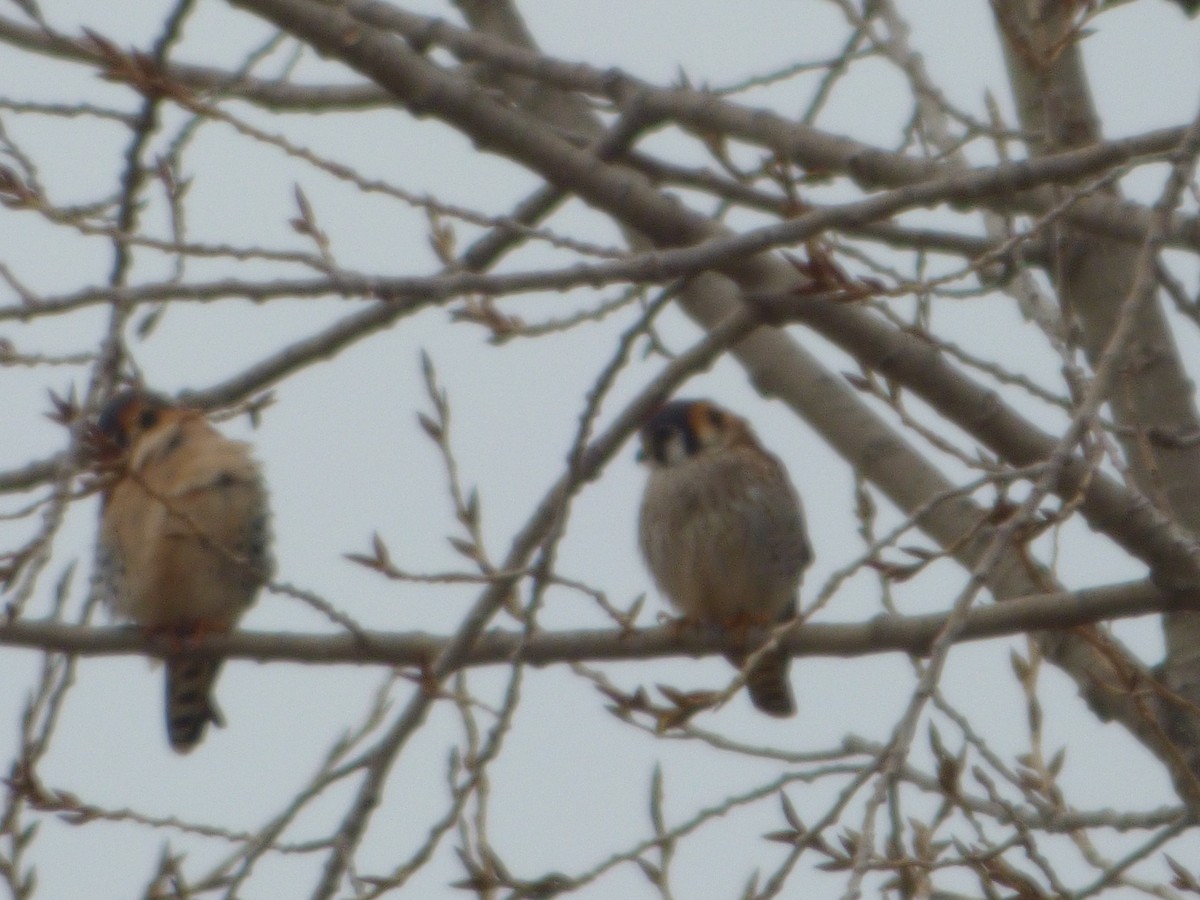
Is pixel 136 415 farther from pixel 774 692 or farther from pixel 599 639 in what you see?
pixel 599 639

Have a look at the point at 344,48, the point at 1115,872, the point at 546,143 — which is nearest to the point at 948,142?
the point at 546,143

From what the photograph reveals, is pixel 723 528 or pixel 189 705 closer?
pixel 189 705

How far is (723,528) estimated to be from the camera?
6.59 meters

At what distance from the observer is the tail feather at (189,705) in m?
6.13

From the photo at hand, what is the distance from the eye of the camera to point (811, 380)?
5105mm

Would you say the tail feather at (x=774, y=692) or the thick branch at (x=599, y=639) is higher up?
the tail feather at (x=774, y=692)

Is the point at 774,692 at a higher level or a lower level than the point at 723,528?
lower

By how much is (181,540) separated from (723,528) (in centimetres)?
194

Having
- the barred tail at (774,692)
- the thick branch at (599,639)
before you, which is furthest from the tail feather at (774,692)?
the thick branch at (599,639)

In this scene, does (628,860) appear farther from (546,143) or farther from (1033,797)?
(546,143)

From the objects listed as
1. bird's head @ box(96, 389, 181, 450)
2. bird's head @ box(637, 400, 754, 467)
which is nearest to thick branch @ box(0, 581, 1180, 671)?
bird's head @ box(96, 389, 181, 450)

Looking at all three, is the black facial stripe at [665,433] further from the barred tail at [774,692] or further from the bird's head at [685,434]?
the barred tail at [774,692]

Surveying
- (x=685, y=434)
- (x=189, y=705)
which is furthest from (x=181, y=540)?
(x=685, y=434)

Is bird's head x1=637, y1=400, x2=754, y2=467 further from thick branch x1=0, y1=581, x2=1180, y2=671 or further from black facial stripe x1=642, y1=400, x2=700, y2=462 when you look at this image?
thick branch x1=0, y1=581, x2=1180, y2=671
